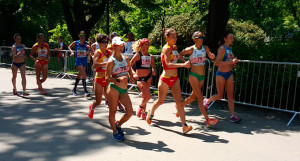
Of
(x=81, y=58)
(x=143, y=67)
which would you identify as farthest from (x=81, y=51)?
(x=143, y=67)

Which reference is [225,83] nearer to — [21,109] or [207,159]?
[207,159]

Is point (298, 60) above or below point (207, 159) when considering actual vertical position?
above

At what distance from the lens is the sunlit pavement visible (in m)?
4.70

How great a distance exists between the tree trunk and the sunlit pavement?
2663mm

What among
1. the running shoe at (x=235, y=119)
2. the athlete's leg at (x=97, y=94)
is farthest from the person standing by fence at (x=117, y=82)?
the running shoe at (x=235, y=119)

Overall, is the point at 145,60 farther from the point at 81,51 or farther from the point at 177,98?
the point at 81,51

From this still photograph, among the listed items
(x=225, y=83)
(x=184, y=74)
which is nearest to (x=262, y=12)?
(x=184, y=74)

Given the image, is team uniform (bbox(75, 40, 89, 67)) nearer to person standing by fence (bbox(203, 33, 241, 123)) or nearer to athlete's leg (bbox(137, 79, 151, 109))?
athlete's leg (bbox(137, 79, 151, 109))

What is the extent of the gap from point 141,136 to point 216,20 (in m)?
5.56

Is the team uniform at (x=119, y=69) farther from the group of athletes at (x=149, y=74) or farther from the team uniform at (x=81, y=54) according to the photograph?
the team uniform at (x=81, y=54)

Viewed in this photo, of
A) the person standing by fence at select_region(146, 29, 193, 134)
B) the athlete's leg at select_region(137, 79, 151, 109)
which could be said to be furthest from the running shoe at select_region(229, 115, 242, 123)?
the athlete's leg at select_region(137, 79, 151, 109)

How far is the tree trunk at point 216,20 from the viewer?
9.65 m

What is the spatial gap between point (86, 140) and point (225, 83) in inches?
137

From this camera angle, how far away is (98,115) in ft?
24.3
